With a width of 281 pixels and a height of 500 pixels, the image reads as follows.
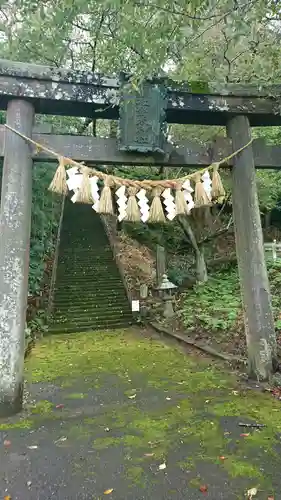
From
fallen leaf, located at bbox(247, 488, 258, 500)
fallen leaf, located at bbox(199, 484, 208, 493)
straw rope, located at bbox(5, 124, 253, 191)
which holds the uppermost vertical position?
straw rope, located at bbox(5, 124, 253, 191)

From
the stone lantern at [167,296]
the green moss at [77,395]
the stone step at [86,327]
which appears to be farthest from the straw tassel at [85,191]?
the stone lantern at [167,296]

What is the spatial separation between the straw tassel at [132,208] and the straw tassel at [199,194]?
716 mm

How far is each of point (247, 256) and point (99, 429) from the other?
8.64ft

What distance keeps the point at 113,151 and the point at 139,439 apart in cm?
307

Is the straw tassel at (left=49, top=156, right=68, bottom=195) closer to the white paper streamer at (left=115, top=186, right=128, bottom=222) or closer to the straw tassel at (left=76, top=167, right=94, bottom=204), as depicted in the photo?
the straw tassel at (left=76, top=167, right=94, bottom=204)

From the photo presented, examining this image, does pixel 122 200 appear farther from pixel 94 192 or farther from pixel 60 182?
pixel 60 182

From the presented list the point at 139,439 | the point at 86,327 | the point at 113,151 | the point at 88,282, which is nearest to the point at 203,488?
the point at 139,439

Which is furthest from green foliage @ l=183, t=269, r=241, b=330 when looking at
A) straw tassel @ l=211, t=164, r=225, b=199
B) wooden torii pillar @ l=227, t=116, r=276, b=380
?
straw tassel @ l=211, t=164, r=225, b=199

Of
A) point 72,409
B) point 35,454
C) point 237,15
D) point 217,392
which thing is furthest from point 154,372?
point 237,15

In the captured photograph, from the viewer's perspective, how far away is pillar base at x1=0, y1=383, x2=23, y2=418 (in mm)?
3611

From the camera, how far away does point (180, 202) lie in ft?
13.7

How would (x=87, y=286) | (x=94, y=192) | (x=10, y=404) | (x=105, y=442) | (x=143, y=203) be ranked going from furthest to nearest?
(x=87, y=286) < (x=143, y=203) < (x=94, y=192) < (x=10, y=404) < (x=105, y=442)

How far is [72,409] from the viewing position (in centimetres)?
391

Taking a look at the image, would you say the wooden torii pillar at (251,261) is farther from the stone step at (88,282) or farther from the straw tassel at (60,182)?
the stone step at (88,282)
